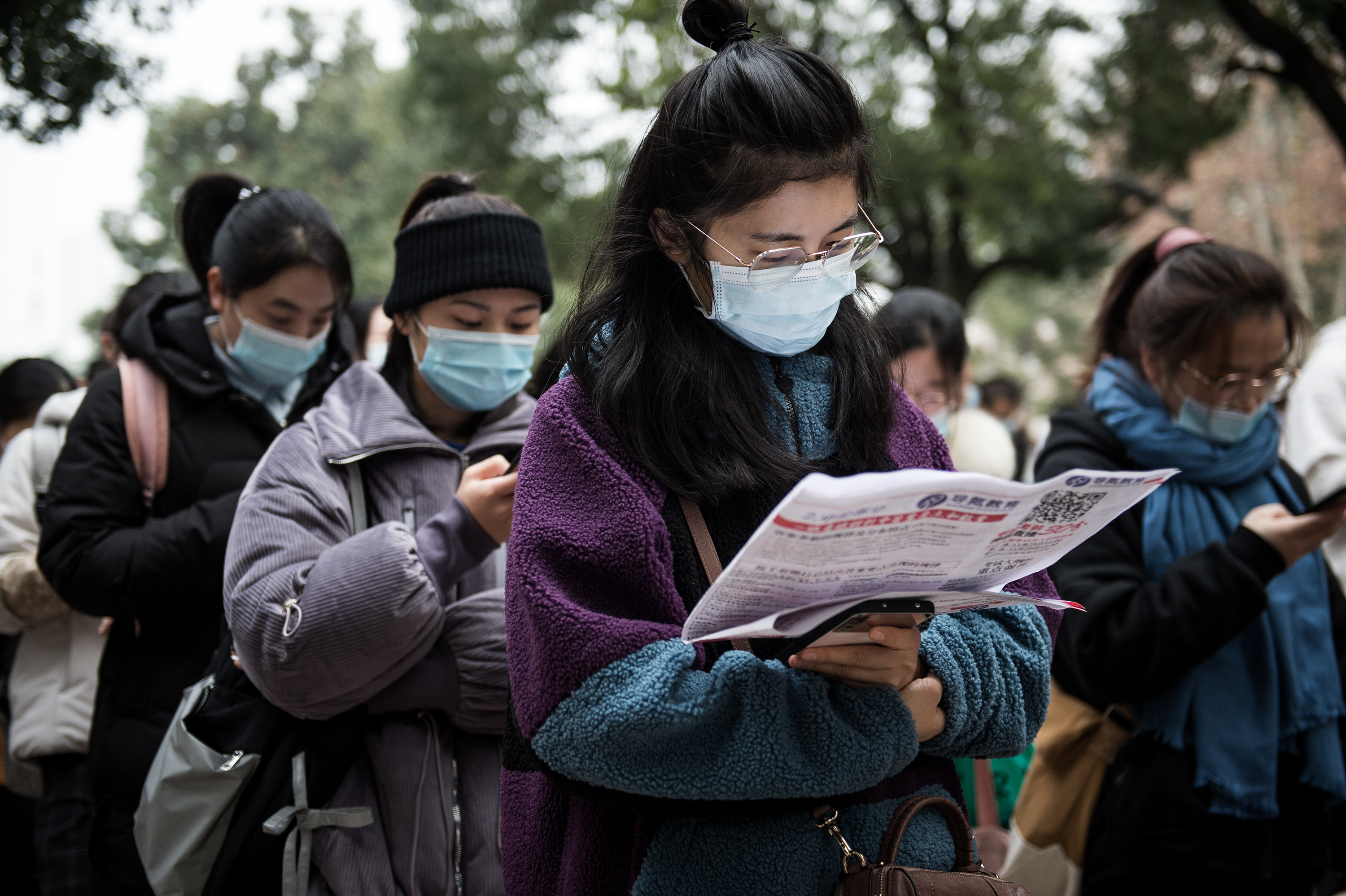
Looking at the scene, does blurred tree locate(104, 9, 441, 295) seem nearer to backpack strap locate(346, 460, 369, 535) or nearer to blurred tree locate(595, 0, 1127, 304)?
blurred tree locate(595, 0, 1127, 304)

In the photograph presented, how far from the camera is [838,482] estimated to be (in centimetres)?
109

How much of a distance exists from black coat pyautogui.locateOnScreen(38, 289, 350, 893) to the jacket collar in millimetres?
437

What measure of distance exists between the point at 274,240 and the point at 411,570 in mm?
1317

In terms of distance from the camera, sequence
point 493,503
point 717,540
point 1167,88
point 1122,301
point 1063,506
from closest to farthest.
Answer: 1. point 1063,506
2. point 717,540
3. point 493,503
4. point 1122,301
5. point 1167,88

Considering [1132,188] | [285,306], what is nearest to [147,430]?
[285,306]

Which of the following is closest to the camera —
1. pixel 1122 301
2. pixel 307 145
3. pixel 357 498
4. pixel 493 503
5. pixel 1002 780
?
pixel 493 503

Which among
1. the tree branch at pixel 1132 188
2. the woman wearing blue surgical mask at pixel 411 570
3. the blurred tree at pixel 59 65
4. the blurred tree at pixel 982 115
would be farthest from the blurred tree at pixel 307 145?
the woman wearing blue surgical mask at pixel 411 570

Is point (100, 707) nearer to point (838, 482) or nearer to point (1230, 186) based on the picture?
point (838, 482)

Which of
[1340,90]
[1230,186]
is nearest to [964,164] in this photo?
[1340,90]

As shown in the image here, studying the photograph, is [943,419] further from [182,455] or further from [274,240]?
[182,455]

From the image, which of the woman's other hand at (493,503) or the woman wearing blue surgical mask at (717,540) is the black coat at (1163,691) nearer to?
the woman wearing blue surgical mask at (717,540)

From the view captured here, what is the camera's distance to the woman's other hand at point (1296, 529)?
247cm

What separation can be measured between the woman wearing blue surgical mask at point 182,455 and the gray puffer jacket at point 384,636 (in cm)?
33

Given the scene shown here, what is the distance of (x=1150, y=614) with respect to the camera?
256 cm
